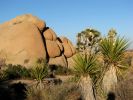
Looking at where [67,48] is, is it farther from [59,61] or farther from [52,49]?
[59,61]

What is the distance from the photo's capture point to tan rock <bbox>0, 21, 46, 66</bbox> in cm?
3934

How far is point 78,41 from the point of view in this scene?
134ft

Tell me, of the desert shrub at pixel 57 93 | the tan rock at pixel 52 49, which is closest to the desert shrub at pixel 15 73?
the tan rock at pixel 52 49

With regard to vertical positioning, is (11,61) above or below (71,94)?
above

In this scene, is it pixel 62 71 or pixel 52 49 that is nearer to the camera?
pixel 62 71

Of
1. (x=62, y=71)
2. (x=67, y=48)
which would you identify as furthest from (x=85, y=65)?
(x=67, y=48)

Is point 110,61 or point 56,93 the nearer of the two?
point 110,61

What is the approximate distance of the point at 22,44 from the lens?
40312mm

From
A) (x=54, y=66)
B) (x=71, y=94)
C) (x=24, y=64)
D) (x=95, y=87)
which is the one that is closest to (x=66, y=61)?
(x=54, y=66)

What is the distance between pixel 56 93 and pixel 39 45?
24112 millimetres

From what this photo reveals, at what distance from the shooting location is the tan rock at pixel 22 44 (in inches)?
1549

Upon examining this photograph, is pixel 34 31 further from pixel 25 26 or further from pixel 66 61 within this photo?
pixel 66 61

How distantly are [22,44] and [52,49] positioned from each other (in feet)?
14.4

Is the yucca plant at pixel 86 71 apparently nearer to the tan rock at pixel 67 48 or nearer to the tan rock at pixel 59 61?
the tan rock at pixel 59 61
